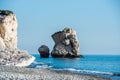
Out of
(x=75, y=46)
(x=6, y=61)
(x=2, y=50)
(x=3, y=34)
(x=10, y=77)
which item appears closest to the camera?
(x=10, y=77)

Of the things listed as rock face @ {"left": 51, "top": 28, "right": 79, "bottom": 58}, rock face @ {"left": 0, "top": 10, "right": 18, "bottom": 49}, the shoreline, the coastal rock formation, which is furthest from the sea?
the coastal rock formation

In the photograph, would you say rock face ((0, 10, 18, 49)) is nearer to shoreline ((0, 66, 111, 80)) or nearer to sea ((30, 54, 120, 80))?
sea ((30, 54, 120, 80))

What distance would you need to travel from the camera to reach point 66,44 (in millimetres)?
108688

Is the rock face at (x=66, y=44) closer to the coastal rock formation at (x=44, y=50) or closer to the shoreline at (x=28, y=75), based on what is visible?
the coastal rock formation at (x=44, y=50)

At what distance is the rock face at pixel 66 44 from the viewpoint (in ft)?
356

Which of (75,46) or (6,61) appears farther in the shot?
(75,46)

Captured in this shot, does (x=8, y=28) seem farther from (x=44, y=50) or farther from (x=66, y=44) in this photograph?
(x=44, y=50)

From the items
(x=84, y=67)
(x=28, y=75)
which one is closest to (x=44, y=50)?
(x=84, y=67)

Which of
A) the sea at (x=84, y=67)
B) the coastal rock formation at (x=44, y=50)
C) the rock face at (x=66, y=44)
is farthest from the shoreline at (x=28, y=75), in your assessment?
the coastal rock formation at (x=44, y=50)

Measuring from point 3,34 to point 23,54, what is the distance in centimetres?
1927

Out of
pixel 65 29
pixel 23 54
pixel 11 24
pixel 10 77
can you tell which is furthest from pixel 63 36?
pixel 10 77

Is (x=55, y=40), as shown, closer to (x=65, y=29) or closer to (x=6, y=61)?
(x=65, y=29)

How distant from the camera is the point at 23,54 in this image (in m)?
45.4

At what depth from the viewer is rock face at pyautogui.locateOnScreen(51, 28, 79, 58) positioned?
356 feet
